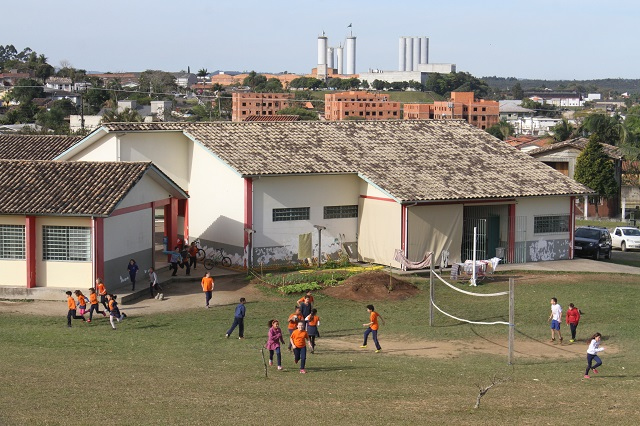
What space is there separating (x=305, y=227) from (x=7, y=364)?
17389 mm

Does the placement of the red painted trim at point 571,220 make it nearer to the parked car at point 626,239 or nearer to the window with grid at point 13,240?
the parked car at point 626,239

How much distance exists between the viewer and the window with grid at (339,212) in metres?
38.7

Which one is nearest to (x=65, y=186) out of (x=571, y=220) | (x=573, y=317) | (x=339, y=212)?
(x=339, y=212)

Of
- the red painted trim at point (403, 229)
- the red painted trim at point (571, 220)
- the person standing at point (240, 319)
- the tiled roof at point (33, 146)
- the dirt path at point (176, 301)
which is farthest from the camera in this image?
the tiled roof at point (33, 146)

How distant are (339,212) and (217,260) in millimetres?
5061

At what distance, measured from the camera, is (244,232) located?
37.2m

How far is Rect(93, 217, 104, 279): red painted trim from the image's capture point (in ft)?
103

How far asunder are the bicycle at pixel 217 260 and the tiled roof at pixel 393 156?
3638 millimetres

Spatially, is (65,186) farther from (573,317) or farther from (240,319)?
(573,317)

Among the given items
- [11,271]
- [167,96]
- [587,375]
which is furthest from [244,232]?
[167,96]

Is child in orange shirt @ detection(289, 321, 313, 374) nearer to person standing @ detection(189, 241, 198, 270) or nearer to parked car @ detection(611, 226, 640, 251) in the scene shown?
person standing @ detection(189, 241, 198, 270)

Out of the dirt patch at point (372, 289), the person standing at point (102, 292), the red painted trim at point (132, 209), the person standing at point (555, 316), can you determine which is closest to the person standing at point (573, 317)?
the person standing at point (555, 316)

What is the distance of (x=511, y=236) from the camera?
39.6 meters

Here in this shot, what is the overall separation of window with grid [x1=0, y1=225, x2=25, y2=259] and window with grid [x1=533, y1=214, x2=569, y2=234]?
1993 cm
